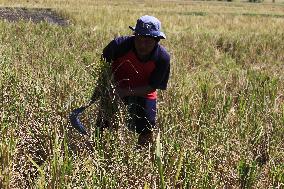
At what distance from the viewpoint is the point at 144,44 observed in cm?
290

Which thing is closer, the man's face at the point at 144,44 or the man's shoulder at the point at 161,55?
the man's face at the point at 144,44

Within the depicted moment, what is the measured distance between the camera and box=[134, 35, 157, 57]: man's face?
9.45ft

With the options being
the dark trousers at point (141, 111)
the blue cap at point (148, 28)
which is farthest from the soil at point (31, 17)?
the blue cap at point (148, 28)

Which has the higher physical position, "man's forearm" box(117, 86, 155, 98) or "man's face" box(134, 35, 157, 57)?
"man's face" box(134, 35, 157, 57)

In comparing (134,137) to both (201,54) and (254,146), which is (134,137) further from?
(201,54)

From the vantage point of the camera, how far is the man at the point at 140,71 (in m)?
2.97

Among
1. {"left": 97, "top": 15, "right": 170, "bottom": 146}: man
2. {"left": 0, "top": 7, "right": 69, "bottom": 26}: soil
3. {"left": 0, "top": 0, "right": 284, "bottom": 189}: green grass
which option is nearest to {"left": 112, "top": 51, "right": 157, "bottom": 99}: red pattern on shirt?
{"left": 97, "top": 15, "right": 170, "bottom": 146}: man

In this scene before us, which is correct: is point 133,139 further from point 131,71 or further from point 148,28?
point 148,28

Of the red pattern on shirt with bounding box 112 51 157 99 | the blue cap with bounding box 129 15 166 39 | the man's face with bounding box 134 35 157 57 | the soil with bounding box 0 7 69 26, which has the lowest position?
the soil with bounding box 0 7 69 26

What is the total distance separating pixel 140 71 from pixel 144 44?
299mm

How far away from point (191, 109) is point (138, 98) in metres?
Answer: 0.58

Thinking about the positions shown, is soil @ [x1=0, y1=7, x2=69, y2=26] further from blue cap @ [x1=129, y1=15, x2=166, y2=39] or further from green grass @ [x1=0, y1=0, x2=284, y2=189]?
blue cap @ [x1=129, y1=15, x2=166, y2=39]

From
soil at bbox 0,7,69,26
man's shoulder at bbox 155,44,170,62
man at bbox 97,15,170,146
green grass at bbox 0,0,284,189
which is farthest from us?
soil at bbox 0,7,69,26

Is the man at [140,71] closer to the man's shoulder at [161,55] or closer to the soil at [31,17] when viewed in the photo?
the man's shoulder at [161,55]
